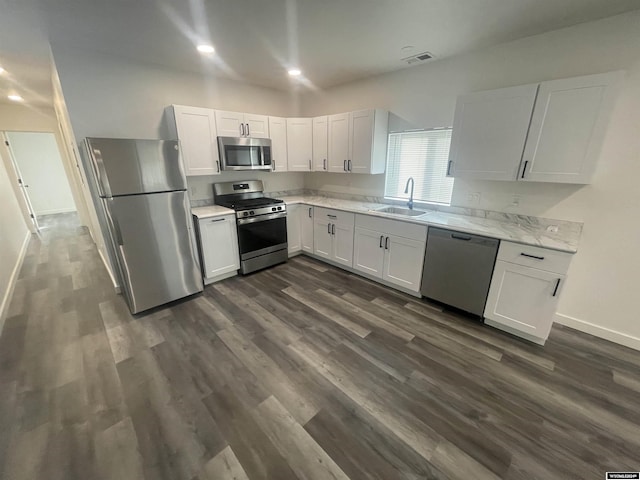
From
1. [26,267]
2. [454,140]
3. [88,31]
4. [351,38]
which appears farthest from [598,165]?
[26,267]

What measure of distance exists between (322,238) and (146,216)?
232cm

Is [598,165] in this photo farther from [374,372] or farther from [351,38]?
[374,372]

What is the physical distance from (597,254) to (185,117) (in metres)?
4.63

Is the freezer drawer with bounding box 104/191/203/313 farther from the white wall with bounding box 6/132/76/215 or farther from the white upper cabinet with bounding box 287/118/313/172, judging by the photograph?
the white wall with bounding box 6/132/76/215

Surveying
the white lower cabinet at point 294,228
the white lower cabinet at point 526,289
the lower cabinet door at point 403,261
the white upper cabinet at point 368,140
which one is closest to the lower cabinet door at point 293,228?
the white lower cabinet at point 294,228

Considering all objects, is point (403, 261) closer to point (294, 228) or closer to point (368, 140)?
point (368, 140)

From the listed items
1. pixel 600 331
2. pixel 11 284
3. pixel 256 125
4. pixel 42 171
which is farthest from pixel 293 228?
pixel 42 171

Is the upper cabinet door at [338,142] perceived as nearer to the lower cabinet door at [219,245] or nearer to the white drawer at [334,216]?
the white drawer at [334,216]

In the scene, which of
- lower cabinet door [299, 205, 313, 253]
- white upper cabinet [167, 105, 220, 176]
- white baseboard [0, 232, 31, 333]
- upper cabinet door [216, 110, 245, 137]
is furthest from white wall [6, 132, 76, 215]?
lower cabinet door [299, 205, 313, 253]

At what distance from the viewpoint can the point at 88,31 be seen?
227 cm

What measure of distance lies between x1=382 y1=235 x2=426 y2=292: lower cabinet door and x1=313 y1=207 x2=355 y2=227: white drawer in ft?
2.04

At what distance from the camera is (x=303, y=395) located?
73.2 inches

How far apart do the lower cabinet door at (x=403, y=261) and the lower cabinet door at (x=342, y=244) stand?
0.58m

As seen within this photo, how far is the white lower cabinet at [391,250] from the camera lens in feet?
9.75
